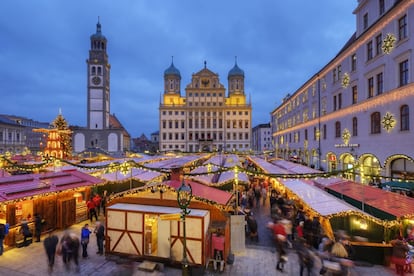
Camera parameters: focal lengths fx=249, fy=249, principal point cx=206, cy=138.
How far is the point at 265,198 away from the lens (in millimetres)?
19844

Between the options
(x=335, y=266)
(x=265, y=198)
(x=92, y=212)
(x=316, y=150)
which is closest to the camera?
(x=335, y=266)

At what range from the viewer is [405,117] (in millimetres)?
17578

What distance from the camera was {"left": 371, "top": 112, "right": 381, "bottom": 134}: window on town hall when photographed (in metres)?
20.5

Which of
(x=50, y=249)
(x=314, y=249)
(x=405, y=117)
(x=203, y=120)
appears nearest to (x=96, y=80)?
(x=203, y=120)

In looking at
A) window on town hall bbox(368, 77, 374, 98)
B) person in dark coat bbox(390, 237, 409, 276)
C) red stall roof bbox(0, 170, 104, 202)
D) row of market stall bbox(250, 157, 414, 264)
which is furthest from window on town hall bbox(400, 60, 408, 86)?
red stall roof bbox(0, 170, 104, 202)

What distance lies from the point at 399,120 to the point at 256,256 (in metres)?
15.4

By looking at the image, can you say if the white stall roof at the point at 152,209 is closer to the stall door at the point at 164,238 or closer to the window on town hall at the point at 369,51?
the stall door at the point at 164,238

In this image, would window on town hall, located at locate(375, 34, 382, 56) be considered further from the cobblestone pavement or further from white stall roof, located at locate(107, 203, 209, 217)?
white stall roof, located at locate(107, 203, 209, 217)

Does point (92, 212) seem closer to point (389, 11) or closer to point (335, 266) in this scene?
point (335, 266)

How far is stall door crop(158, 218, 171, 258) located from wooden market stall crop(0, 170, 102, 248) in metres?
6.99

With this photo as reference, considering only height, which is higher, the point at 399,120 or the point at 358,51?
the point at 358,51

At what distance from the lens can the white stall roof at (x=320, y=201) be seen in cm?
1039

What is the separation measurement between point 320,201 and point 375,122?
1365 centimetres

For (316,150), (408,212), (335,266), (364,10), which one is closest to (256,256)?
(335,266)
